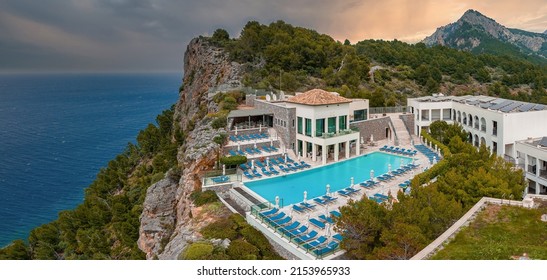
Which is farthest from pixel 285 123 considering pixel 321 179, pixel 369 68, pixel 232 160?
pixel 369 68

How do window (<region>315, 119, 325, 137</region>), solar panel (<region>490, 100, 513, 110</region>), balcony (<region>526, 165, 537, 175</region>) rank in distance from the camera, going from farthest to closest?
solar panel (<region>490, 100, 513, 110</region>)
window (<region>315, 119, 325, 137</region>)
balcony (<region>526, 165, 537, 175</region>)

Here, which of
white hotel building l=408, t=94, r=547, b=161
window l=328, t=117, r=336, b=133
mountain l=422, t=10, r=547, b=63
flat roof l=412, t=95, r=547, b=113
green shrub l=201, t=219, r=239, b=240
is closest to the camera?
green shrub l=201, t=219, r=239, b=240

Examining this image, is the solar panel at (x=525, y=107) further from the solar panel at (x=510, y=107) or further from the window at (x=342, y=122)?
the window at (x=342, y=122)

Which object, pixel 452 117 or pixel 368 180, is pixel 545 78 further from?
pixel 368 180

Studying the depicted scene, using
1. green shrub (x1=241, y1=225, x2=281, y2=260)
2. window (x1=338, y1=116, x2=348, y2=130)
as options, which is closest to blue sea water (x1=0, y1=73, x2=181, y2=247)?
green shrub (x1=241, y1=225, x2=281, y2=260)

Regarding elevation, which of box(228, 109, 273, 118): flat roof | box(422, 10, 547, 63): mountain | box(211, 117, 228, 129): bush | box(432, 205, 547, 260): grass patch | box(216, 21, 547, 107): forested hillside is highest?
box(422, 10, 547, 63): mountain

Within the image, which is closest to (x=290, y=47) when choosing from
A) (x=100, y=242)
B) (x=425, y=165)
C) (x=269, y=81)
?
(x=269, y=81)

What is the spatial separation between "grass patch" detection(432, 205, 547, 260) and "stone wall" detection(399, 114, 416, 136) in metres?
20.6

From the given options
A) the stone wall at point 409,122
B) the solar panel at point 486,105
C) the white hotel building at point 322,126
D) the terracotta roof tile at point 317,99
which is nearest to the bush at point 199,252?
the white hotel building at point 322,126

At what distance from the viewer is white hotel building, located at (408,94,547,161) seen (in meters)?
24.4

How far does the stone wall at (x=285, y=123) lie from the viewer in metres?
23.8

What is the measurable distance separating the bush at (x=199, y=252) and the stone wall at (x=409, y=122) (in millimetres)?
24151

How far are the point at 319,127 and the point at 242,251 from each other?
517 inches

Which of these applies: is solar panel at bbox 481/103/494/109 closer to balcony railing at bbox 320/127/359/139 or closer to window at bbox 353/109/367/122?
window at bbox 353/109/367/122
